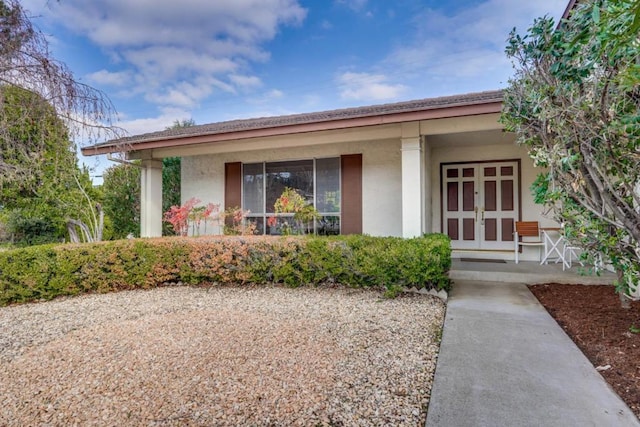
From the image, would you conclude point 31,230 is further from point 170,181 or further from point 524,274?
point 524,274

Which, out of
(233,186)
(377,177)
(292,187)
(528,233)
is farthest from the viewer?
(233,186)

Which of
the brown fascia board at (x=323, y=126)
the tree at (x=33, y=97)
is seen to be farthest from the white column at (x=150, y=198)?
the tree at (x=33, y=97)

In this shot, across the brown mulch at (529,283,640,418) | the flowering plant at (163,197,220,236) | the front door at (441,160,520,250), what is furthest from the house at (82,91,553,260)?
the brown mulch at (529,283,640,418)

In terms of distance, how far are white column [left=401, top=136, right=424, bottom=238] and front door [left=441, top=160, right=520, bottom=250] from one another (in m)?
2.68

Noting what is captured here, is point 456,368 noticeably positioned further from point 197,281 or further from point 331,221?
point 331,221

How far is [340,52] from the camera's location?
10.3 meters

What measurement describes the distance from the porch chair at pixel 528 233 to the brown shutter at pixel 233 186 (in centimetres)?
650

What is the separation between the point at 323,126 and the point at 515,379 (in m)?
4.80

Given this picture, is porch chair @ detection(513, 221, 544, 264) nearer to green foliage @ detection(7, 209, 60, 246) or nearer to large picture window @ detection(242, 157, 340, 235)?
large picture window @ detection(242, 157, 340, 235)

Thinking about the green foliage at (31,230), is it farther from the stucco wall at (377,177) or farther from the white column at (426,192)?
the white column at (426,192)

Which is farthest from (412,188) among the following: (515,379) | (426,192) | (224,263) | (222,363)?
(222,363)

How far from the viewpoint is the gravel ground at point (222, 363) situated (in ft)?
7.27

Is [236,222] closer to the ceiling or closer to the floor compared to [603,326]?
closer to the ceiling

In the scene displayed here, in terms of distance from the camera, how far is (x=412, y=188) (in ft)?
19.8
